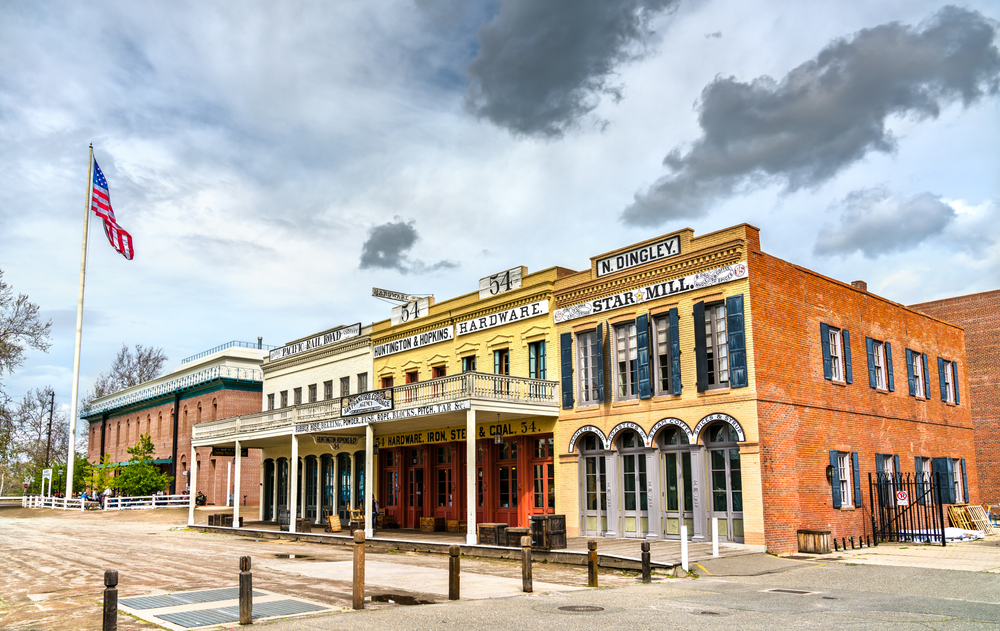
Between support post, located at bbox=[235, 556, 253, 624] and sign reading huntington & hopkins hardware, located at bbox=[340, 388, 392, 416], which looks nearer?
support post, located at bbox=[235, 556, 253, 624]

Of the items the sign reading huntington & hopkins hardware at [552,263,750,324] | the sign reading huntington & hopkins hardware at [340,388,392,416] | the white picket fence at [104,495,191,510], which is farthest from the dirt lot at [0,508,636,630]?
the white picket fence at [104,495,191,510]

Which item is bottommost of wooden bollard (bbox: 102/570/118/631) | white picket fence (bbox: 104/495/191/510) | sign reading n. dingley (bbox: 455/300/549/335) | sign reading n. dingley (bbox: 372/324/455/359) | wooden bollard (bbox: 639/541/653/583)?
white picket fence (bbox: 104/495/191/510)

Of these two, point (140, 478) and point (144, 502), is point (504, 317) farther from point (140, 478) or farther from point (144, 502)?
point (140, 478)

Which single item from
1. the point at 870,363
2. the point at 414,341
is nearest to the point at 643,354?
the point at 870,363

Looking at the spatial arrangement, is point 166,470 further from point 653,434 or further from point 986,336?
point 986,336

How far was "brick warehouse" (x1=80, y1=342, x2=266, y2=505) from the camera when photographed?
5003 centimetres

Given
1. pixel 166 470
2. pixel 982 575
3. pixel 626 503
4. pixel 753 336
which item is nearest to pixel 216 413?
pixel 166 470

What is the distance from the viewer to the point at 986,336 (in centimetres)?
3775

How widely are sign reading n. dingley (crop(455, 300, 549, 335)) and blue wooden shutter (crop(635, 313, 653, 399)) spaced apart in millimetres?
3831

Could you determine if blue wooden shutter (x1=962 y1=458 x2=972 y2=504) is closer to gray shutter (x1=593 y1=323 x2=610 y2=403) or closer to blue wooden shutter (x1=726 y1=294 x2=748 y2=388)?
blue wooden shutter (x1=726 y1=294 x2=748 y2=388)

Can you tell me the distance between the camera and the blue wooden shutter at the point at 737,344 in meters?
19.5

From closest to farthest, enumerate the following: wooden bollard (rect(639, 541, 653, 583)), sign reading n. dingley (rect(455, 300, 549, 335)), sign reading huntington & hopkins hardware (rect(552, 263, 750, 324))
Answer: wooden bollard (rect(639, 541, 653, 583)), sign reading huntington & hopkins hardware (rect(552, 263, 750, 324)), sign reading n. dingley (rect(455, 300, 549, 335))

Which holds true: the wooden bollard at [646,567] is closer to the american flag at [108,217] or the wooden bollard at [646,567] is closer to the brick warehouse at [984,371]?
the brick warehouse at [984,371]

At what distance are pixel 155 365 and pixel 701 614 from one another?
249 feet
